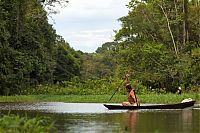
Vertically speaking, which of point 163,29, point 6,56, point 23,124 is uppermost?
point 163,29

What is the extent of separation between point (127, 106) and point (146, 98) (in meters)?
11.3

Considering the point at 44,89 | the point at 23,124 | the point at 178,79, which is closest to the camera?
the point at 23,124

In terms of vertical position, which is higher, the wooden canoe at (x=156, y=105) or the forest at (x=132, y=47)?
the forest at (x=132, y=47)

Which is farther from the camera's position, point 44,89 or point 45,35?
point 45,35

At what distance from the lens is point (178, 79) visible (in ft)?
178

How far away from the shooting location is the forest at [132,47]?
1909 inches

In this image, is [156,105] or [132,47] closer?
[156,105]

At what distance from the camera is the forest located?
48.5m

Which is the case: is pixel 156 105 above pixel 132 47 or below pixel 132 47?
below

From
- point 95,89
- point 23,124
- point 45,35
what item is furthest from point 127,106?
point 45,35

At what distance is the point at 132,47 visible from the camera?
58.8 metres

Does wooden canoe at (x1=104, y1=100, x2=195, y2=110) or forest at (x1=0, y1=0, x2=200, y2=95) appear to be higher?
forest at (x1=0, y1=0, x2=200, y2=95)

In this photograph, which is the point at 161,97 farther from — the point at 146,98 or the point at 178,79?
the point at 178,79

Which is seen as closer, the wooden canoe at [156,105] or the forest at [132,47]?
the wooden canoe at [156,105]
